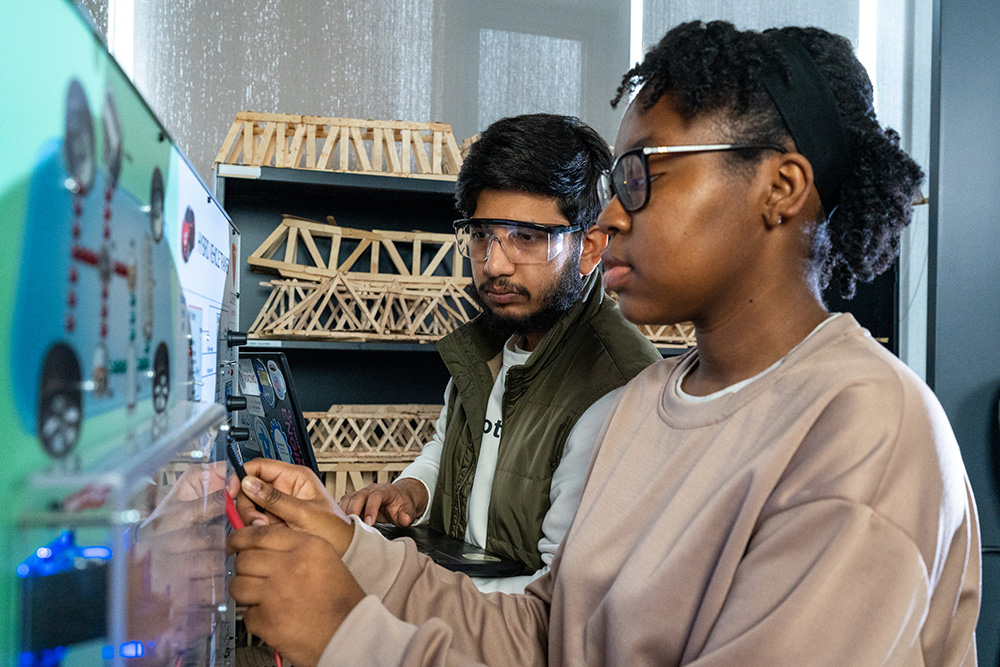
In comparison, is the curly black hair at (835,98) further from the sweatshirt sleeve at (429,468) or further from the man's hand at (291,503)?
the sweatshirt sleeve at (429,468)

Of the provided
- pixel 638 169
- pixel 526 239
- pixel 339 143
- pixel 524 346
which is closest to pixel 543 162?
pixel 526 239

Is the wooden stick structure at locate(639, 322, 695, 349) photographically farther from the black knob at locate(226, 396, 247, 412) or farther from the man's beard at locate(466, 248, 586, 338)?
the black knob at locate(226, 396, 247, 412)

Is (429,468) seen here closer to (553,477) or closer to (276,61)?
(553,477)

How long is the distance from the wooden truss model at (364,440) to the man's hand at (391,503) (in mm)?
676

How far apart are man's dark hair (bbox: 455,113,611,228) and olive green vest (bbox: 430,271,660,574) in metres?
0.17

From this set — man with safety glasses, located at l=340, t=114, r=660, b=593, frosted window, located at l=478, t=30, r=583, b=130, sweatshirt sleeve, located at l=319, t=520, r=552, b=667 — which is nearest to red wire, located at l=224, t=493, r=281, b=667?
sweatshirt sleeve, located at l=319, t=520, r=552, b=667

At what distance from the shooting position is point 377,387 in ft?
9.41

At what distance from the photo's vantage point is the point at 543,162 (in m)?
1.53

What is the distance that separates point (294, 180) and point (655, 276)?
1773 mm

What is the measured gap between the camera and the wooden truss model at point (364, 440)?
2.41 meters

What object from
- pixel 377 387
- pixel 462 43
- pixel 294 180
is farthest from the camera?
pixel 462 43

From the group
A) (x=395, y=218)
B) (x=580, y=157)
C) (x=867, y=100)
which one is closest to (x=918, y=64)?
(x=395, y=218)

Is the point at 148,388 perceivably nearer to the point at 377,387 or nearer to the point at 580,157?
the point at 580,157

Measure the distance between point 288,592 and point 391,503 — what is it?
0.93 m
